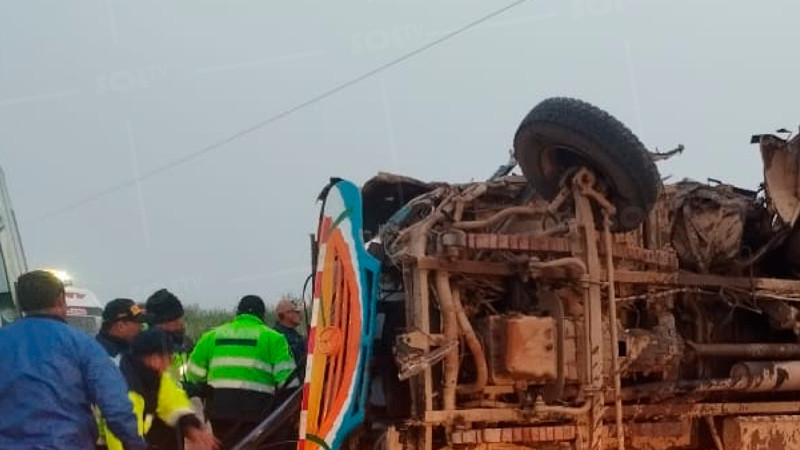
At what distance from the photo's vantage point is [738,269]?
4477mm

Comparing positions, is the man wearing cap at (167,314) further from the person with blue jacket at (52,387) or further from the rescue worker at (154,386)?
the person with blue jacket at (52,387)

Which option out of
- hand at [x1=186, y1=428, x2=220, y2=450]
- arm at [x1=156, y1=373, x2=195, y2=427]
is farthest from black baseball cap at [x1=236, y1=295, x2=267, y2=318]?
hand at [x1=186, y1=428, x2=220, y2=450]

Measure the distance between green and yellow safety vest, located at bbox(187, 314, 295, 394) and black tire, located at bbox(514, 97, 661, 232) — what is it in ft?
5.24

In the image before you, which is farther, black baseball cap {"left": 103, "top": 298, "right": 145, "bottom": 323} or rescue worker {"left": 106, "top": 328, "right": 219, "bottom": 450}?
black baseball cap {"left": 103, "top": 298, "right": 145, "bottom": 323}

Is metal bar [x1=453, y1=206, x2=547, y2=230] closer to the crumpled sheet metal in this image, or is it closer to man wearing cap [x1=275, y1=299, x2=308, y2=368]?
the crumpled sheet metal

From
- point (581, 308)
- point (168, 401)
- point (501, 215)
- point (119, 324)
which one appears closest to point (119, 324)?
point (119, 324)

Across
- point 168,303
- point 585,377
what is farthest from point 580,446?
point 168,303

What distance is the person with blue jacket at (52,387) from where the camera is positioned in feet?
11.0

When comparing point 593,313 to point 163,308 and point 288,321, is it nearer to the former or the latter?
point 163,308

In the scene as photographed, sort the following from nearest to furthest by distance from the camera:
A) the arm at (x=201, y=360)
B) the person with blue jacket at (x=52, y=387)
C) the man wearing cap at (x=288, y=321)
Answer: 1. the person with blue jacket at (x=52, y=387)
2. the arm at (x=201, y=360)
3. the man wearing cap at (x=288, y=321)

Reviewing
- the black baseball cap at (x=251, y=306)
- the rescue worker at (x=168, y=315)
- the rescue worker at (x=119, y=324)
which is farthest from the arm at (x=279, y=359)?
the rescue worker at (x=119, y=324)

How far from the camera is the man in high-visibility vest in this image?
4840 mm

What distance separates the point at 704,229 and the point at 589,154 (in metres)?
0.88

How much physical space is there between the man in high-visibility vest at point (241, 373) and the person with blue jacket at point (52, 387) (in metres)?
1.40
